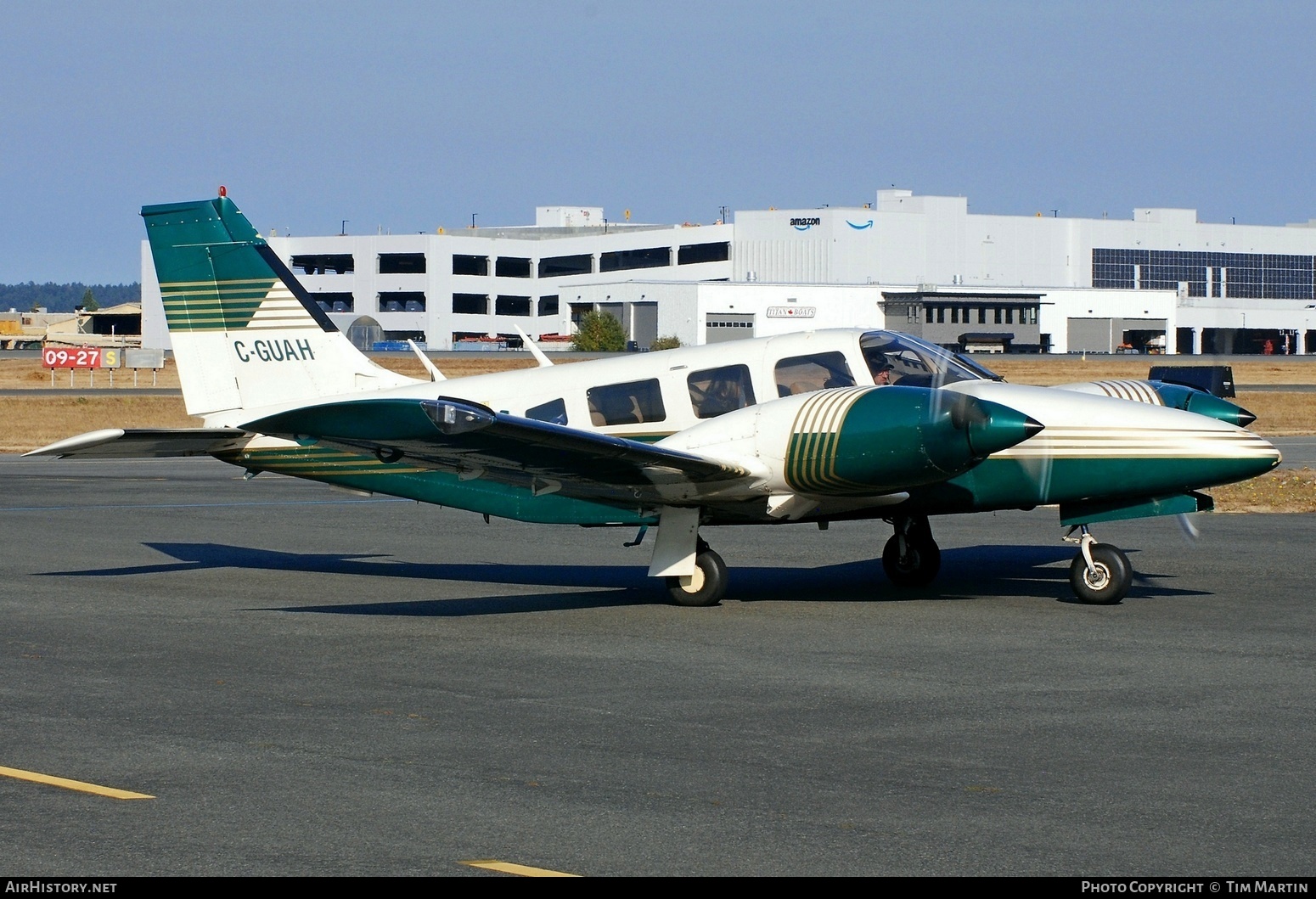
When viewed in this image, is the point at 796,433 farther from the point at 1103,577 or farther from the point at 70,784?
the point at 70,784

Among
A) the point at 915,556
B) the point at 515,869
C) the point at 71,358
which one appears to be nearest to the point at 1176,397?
the point at 915,556

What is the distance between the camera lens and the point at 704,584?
1395cm

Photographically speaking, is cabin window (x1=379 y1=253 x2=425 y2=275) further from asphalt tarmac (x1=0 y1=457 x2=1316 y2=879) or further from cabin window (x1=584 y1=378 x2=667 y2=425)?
cabin window (x1=584 y1=378 x2=667 y2=425)

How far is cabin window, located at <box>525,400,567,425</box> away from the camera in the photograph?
14.8 m

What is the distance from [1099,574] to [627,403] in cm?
460

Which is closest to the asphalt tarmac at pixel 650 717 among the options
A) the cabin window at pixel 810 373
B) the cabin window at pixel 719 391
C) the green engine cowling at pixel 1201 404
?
the green engine cowling at pixel 1201 404

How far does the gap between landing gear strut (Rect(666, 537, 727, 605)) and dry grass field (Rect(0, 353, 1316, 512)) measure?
44.8 ft

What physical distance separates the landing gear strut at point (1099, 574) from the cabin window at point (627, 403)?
4.01 m

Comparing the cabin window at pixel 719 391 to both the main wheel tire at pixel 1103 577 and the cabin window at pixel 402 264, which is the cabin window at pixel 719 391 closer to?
the main wheel tire at pixel 1103 577

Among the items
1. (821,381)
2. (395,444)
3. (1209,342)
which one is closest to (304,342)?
(395,444)

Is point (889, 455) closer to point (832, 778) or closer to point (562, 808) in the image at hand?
point (832, 778)

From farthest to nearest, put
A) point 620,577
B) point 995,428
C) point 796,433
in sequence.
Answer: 1. point 620,577
2. point 796,433
3. point 995,428

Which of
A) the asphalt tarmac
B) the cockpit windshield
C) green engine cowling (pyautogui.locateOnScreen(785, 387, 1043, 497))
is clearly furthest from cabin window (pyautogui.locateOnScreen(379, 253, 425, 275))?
green engine cowling (pyautogui.locateOnScreen(785, 387, 1043, 497))
